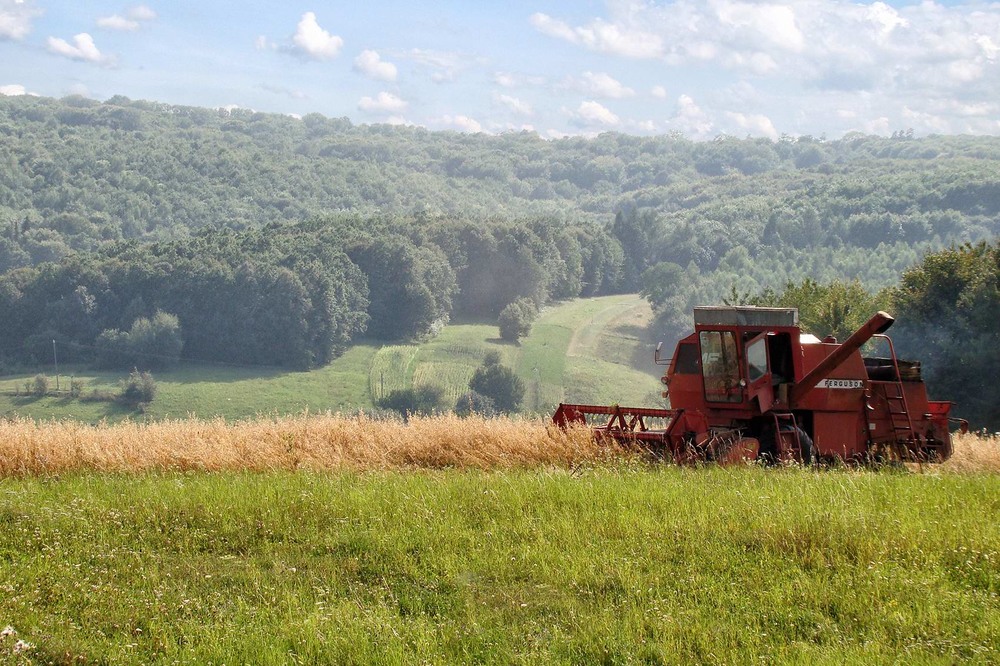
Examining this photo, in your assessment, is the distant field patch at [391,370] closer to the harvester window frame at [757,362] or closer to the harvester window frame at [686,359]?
the harvester window frame at [686,359]

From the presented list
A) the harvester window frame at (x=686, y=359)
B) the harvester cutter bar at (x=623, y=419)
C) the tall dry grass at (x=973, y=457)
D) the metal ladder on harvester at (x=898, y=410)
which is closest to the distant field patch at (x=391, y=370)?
the tall dry grass at (x=973, y=457)

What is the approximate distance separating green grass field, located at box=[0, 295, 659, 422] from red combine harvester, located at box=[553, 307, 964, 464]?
61880 millimetres

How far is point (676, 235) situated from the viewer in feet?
474

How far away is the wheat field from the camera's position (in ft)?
42.2

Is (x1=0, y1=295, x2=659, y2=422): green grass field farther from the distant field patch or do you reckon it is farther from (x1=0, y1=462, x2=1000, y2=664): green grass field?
(x1=0, y1=462, x2=1000, y2=664): green grass field

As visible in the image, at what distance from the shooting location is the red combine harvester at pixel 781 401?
47.1ft

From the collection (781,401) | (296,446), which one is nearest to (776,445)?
(781,401)

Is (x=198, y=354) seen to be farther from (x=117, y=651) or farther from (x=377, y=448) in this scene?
(x=117, y=651)

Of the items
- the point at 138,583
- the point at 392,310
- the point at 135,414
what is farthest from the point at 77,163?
the point at 138,583

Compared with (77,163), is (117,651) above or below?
below

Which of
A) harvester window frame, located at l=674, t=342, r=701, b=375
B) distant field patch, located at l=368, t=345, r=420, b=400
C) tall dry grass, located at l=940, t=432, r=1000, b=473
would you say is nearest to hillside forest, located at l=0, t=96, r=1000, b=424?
distant field patch, located at l=368, t=345, r=420, b=400

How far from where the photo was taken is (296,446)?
45.2ft

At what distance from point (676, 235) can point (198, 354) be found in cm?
7384

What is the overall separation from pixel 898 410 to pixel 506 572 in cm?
941
